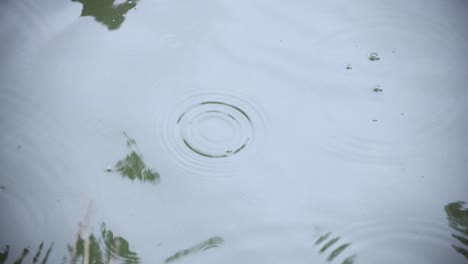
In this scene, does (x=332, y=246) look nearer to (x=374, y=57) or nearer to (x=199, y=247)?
(x=199, y=247)

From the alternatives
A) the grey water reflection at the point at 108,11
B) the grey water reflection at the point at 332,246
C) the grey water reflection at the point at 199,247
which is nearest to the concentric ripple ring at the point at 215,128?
the grey water reflection at the point at 199,247

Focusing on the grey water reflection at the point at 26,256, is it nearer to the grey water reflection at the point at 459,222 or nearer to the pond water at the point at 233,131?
the pond water at the point at 233,131

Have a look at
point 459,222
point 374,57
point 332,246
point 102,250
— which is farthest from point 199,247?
point 374,57

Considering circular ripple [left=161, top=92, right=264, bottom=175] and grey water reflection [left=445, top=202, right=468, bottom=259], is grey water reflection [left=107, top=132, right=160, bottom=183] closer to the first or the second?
circular ripple [left=161, top=92, right=264, bottom=175]

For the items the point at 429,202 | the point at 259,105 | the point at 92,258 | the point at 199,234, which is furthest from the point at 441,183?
the point at 92,258

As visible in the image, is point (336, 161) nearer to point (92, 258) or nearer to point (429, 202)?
point (429, 202)
